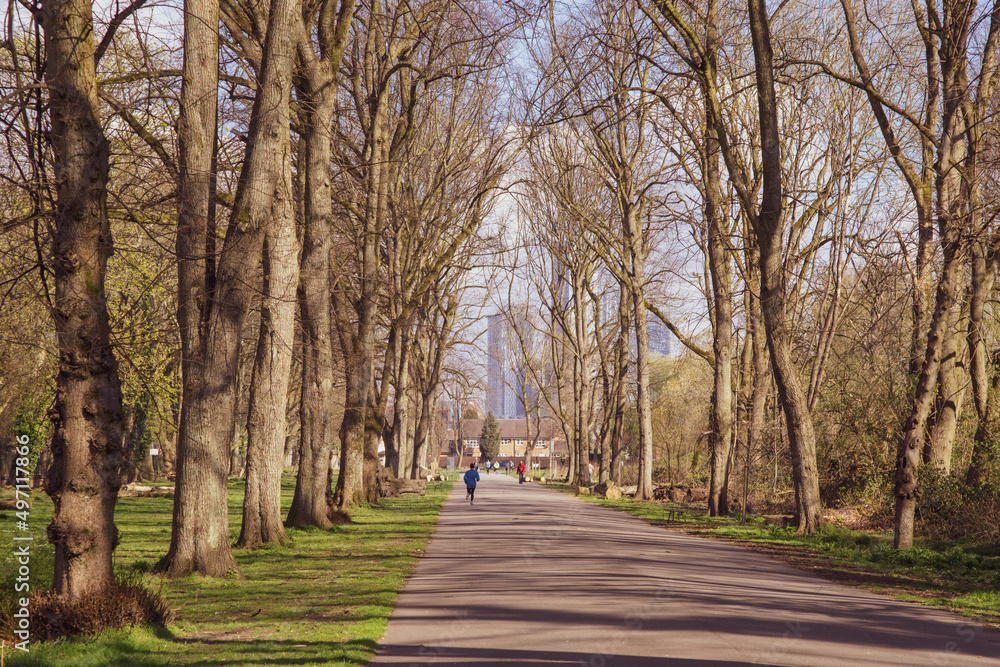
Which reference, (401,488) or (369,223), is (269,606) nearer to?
(369,223)

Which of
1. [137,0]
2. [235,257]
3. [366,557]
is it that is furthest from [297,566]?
[137,0]

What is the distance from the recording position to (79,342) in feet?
23.4

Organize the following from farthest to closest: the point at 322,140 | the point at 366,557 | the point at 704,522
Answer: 1. the point at 704,522
2. the point at 322,140
3. the point at 366,557

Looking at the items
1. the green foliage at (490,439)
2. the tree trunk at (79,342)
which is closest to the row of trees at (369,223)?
the tree trunk at (79,342)

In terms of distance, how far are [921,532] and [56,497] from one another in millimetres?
16937

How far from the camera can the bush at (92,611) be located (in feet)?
22.0

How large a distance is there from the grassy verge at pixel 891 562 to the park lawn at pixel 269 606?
6725mm

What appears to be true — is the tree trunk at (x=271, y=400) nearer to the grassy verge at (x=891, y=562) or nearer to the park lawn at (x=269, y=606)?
the park lawn at (x=269, y=606)

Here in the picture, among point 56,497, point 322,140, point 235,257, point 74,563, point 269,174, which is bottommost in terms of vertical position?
point 74,563

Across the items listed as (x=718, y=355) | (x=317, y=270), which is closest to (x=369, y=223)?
(x=317, y=270)

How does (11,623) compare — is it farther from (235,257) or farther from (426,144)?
(426,144)

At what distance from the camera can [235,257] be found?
34.7 ft

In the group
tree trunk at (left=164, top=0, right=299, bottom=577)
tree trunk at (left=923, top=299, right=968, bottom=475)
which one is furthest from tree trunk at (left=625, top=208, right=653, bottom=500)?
tree trunk at (left=164, top=0, right=299, bottom=577)

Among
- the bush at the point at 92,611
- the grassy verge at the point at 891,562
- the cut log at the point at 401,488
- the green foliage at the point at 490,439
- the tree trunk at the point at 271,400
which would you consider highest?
the tree trunk at the point at 271,400
